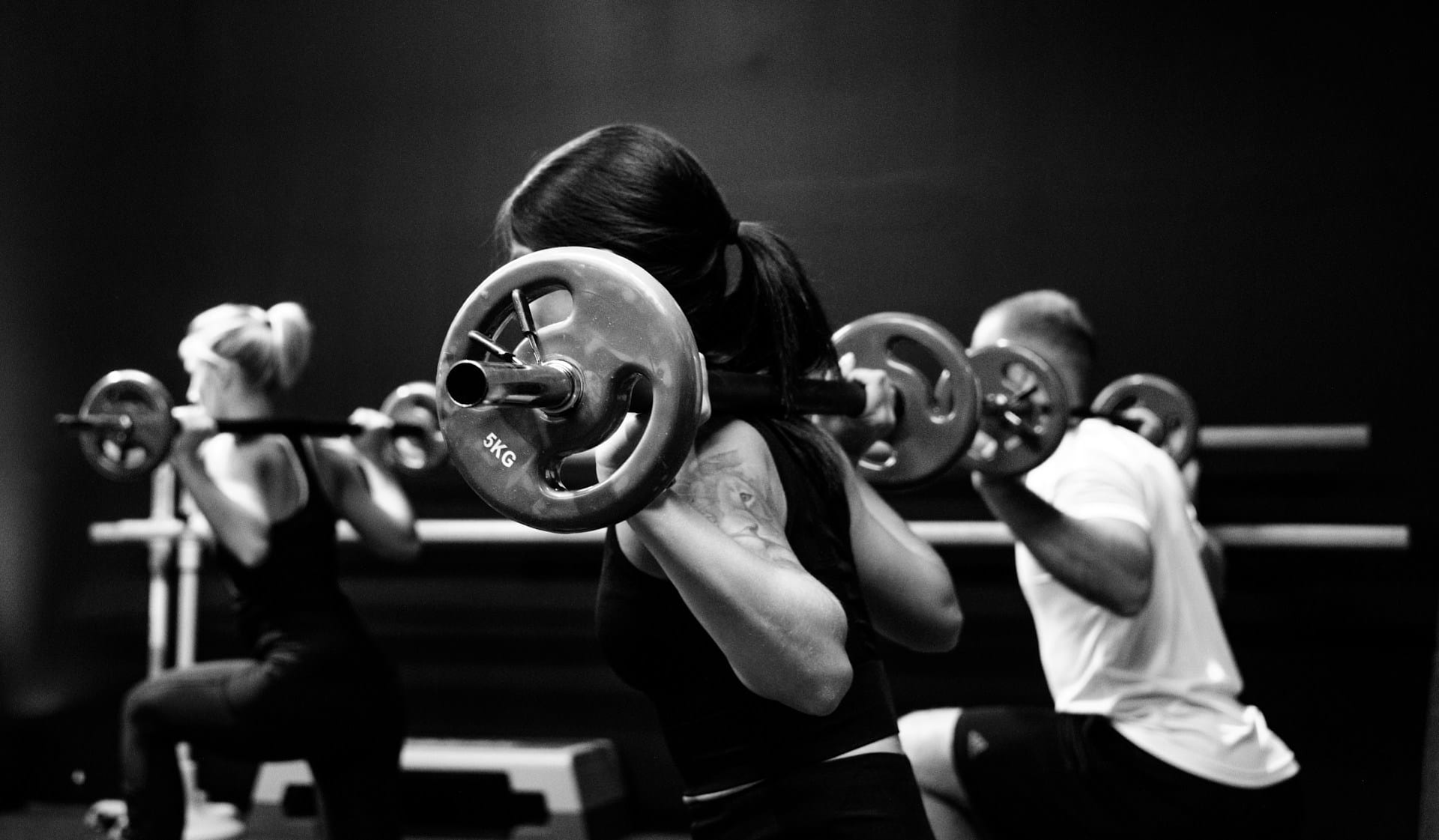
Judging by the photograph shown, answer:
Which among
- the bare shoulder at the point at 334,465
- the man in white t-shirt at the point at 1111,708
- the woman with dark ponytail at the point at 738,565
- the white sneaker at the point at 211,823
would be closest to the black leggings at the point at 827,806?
the woman with dark ponytail at the point at 738,565

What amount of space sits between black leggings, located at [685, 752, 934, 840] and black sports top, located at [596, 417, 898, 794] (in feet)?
0.05

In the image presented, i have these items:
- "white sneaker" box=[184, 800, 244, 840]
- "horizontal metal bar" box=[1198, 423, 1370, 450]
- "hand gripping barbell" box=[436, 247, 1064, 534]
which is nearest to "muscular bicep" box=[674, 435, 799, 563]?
"hand gripping barbell" box=[436, 247, 1064, 534]

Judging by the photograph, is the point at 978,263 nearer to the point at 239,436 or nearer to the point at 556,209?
the point at 239,436

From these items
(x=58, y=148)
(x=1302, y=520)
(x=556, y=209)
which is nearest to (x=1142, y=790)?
(x=556, y=209)

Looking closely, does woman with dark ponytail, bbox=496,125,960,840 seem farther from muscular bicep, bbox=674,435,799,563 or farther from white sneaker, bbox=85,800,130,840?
white sneaker, bbox=85,800,130,840

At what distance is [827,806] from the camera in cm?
129

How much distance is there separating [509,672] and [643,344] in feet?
11.7

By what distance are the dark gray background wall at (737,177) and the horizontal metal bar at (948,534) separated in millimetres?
318

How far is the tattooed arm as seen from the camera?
115cm

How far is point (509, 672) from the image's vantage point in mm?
4508

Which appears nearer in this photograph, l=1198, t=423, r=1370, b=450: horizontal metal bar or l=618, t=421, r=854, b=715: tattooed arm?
l=618, t=421, r=854, b=715: tattooed arm

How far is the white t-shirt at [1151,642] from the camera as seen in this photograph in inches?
91.1

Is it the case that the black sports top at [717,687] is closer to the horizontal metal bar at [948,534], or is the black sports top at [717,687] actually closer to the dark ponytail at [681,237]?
the dark ponytail at [681,237]

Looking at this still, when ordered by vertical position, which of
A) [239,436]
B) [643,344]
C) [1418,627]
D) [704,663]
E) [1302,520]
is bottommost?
[1418,627]
